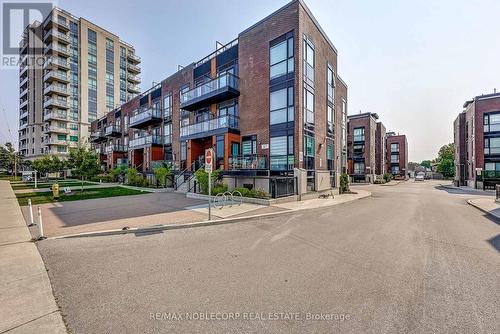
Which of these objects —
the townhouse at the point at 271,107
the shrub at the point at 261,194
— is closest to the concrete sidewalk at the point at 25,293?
the shrub at the point at 261,194

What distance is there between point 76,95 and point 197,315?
220 feet

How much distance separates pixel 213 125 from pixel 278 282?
16077mm

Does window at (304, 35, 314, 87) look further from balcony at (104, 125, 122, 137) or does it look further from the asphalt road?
balcony at (104, 125, 122, 137)

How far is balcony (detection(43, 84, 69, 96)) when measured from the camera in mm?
48681

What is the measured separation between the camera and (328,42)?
20.9 m

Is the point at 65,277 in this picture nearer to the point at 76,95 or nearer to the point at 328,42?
the point at 328,42

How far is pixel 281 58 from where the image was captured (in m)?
16.3

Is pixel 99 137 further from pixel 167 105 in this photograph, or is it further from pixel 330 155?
pixel 330 155

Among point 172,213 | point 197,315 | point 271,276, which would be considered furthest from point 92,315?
point 172,213

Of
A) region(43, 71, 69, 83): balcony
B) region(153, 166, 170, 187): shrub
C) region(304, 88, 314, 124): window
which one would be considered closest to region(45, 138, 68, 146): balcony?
region(43, 71, 69, 83): balcony

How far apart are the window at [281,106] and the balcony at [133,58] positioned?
2587 inches

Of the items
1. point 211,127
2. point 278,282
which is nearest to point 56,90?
point 211,127

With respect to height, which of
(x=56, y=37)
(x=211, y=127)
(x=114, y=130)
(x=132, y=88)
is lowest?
(x=211, y=127)

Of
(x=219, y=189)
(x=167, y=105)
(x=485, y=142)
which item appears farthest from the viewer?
(x=485, y=142)
